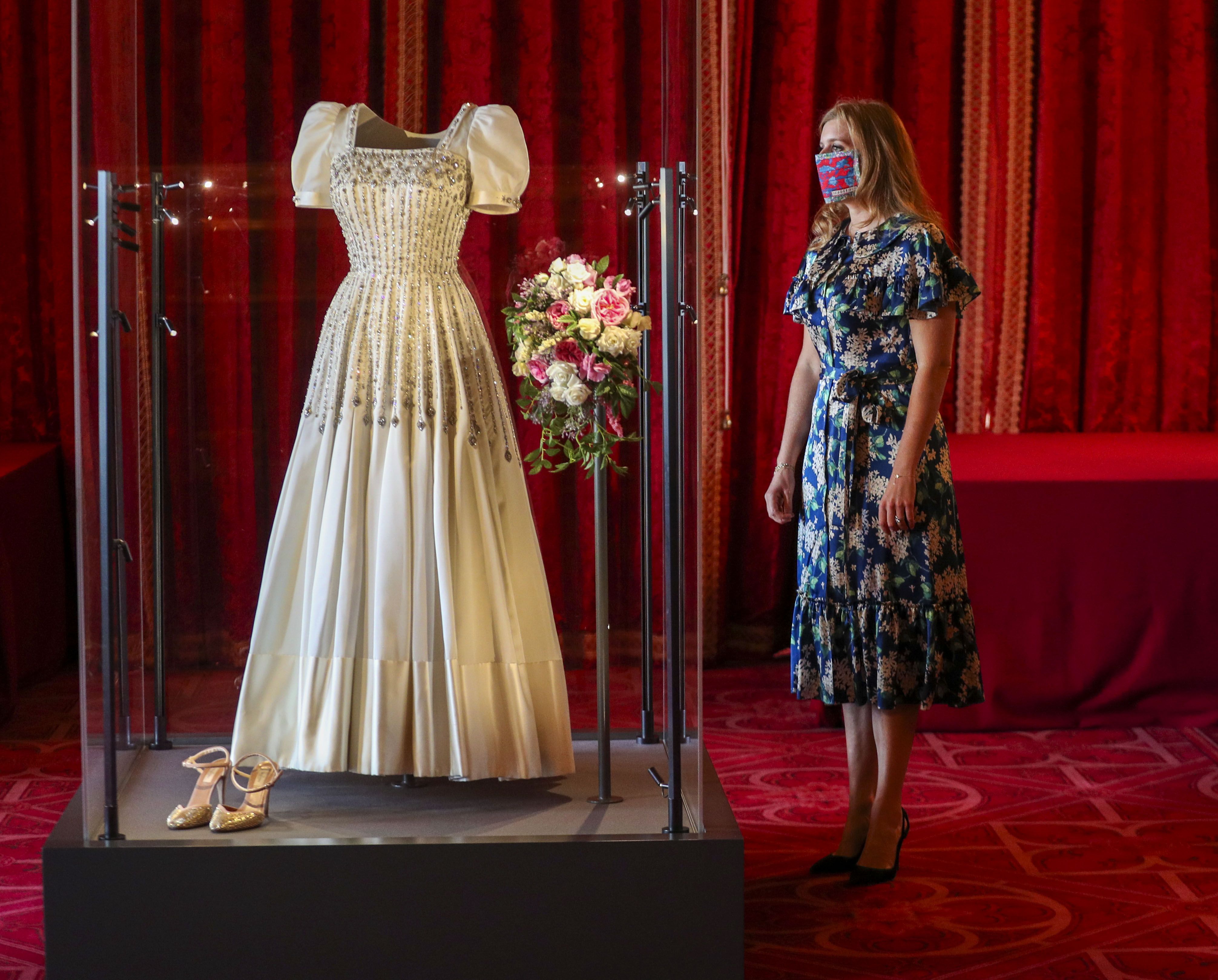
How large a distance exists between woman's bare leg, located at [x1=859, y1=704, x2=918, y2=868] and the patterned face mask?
2.98 feet

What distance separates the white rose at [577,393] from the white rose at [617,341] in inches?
2.6

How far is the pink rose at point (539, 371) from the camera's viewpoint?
2.22m

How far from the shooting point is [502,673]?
2.30 m

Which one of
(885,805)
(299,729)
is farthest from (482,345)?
(885,805)

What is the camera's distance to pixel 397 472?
2.25 m

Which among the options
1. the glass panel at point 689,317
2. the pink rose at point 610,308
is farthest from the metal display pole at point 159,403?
the glass panel at point 689,317

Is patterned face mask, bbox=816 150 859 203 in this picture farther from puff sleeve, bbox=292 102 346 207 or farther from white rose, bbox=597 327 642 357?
puff sleeve, bbox=292 102 346 207

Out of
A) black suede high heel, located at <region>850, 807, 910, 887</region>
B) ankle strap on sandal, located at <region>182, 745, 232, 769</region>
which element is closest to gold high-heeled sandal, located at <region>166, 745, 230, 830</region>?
ankle strap on sandal, located at <region>182, 745, 232, 769</region>

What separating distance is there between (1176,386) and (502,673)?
3.10 m

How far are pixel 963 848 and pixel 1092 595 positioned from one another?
3.30 ft

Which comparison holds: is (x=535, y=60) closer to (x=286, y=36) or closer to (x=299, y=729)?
(x=286, y=36)

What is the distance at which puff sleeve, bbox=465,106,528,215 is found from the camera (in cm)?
224

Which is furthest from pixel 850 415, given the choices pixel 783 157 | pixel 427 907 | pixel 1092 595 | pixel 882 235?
pixel 783 157

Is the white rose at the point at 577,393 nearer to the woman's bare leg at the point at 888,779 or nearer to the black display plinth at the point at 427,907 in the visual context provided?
Result: the black display plinth at the point at 427,907
